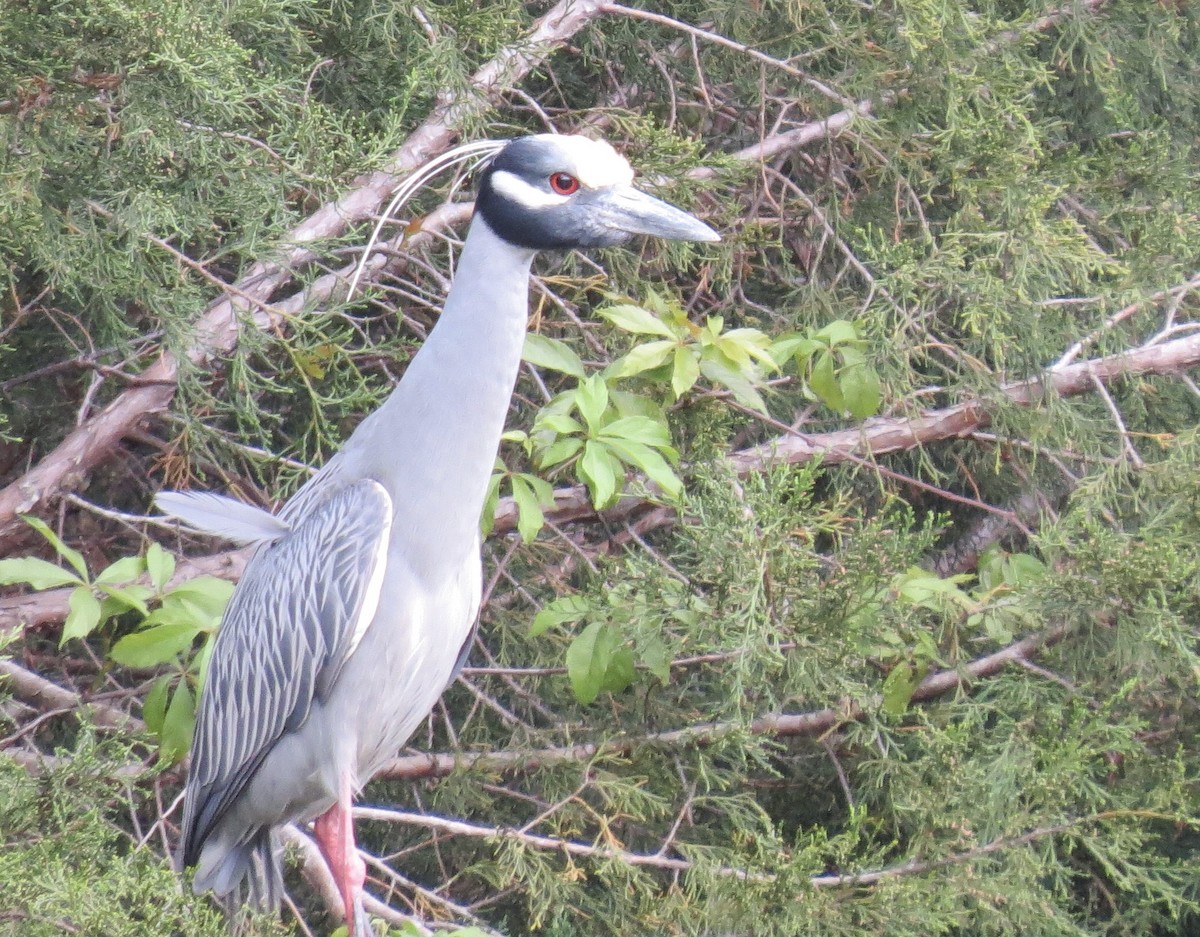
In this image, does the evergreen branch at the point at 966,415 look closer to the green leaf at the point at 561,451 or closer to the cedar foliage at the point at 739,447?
the cedar foliage at the point at 739,447

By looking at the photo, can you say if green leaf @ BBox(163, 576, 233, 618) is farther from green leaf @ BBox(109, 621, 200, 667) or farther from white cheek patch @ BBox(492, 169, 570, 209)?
white cheek patch @ BBox(492, 169, 570, 209)

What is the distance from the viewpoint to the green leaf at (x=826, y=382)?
2.57m

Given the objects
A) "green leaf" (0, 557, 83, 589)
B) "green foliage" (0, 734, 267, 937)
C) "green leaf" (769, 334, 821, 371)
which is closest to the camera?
"green foliage" (0, 734, 267, 937)

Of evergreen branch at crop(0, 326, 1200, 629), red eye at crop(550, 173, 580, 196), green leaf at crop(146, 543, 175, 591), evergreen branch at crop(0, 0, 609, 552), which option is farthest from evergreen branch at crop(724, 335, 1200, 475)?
green leaf at crop(146, 543, 175, 591)

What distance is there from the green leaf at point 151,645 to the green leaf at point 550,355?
794 mm

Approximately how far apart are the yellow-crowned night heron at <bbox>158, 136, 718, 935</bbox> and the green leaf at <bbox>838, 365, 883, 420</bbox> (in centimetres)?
47

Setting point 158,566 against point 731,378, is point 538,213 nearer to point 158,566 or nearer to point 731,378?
point 731,378

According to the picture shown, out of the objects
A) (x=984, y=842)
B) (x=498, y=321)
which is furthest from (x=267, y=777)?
(x=984, y=842)

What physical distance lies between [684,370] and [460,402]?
1.38 feet

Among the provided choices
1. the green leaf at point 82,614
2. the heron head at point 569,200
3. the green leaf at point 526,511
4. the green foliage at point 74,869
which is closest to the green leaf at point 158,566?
the green leaf at point 82,614

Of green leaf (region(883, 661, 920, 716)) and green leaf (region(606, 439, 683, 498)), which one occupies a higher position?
green leaf (region(606, 439, 683, 498))

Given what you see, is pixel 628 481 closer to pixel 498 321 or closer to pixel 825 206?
pixel 498 321

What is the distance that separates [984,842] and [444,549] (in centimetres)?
115

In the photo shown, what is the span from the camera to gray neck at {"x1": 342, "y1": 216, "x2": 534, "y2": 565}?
2391mm
